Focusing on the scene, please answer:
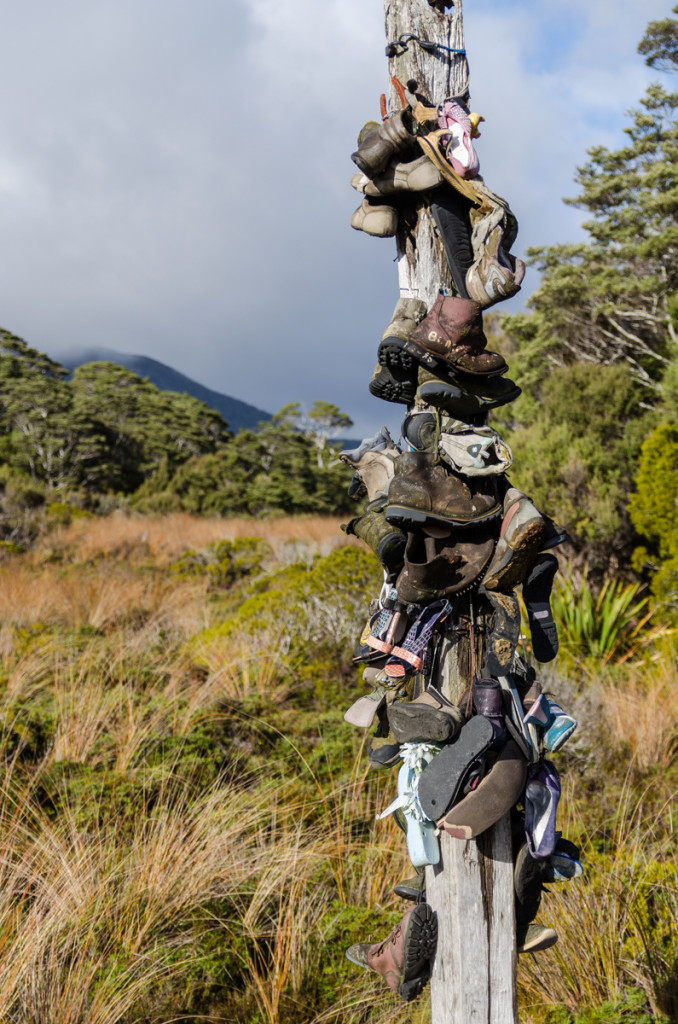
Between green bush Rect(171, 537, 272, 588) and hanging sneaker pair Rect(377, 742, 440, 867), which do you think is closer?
hanging sneaker pair Rect(377, 742, 440, 867)

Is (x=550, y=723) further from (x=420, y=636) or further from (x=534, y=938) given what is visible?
(x=534, y=938)

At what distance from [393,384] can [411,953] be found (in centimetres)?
115

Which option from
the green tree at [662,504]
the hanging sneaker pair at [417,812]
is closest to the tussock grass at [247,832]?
the green tree at [662,504]

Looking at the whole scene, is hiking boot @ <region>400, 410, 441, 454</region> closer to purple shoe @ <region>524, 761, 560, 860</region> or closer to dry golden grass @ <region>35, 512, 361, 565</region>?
purple shoe @ <region>524, 761, 560, 860</region>

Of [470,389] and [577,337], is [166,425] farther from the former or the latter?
[470,389]

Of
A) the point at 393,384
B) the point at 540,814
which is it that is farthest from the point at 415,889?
the point at 393,384

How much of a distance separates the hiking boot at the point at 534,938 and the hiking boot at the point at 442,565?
0.76m

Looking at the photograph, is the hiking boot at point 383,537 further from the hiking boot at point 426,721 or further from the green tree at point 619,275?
the green tree at point 619,275

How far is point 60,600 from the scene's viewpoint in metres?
6.97

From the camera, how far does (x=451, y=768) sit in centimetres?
115

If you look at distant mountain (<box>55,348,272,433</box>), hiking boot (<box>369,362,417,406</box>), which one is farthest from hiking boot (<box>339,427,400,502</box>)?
distant mountain (<box>55,348,272,433</box>)

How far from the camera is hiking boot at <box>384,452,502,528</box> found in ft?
3.74

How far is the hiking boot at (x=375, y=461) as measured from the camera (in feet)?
4.53

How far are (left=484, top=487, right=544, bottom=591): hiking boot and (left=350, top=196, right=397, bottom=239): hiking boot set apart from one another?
25.4 inches
